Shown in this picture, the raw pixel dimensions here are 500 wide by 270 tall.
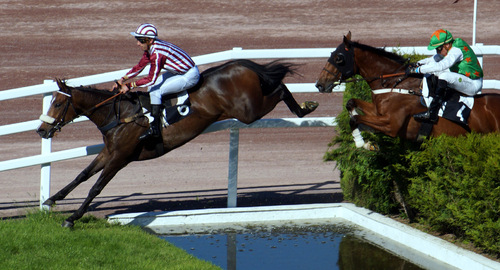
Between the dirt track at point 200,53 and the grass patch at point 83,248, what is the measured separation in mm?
1460

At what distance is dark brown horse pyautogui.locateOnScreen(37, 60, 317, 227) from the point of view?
807 centimetres

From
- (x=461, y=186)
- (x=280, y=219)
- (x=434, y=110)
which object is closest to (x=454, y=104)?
(x=434, y=110)

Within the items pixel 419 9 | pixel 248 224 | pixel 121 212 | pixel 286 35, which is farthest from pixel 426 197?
pixel 419 9

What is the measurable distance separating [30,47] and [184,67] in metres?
13.3

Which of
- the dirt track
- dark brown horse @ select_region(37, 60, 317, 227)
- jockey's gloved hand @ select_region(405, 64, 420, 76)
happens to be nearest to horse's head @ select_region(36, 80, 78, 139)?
dark brown horse @ select_region(37, 60, 317, 227)

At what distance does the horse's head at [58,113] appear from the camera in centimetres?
791

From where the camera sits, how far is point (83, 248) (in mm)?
6918

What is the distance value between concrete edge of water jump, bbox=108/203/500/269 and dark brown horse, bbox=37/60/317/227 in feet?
2.24

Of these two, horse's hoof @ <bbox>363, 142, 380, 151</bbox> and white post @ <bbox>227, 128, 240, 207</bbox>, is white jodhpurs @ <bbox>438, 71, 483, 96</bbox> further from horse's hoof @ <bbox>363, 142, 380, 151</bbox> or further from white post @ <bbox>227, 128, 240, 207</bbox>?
white post @ <bbox>227, 128, 240, 207</bbox>

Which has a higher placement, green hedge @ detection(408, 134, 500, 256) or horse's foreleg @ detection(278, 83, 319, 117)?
horse's foreleg @ detection(278, 83, 319, 117)

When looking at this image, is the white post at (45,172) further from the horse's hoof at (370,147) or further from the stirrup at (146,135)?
the horse's hoof at (370,147)

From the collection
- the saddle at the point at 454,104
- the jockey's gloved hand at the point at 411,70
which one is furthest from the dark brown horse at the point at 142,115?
the saddle at the point at 454,104

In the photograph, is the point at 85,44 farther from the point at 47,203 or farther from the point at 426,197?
the point at 426,197

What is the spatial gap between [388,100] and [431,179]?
108 centimetres
